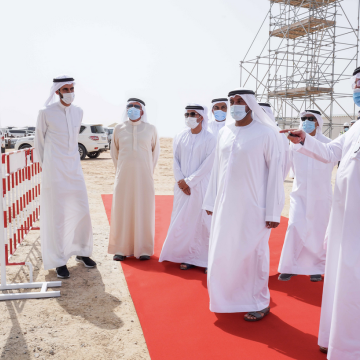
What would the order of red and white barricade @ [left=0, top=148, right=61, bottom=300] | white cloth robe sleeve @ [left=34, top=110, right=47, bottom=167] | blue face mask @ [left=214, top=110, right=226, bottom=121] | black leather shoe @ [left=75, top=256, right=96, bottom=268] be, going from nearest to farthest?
red and white barricade @ [left=0, top=148, right=61, bottom=300] < white cloth robe sleeve @ [left=34, top=110, right=47, bottom=167] < black leather shoe @ [left=75, top=256, right=96, bottom=268] < blue face mask @ [left=214, top=110, right=226, bottom=121]

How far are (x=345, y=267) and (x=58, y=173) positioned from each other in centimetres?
298

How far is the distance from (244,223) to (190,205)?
152 cm

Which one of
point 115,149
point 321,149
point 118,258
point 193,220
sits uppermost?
point 321,149

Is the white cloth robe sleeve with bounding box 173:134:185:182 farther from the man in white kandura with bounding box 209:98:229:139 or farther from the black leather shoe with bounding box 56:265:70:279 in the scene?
the black leather shoe with bounding box 56:265:70:279

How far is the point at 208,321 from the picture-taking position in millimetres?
3258

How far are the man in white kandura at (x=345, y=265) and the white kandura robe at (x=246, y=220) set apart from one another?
2.13 feet

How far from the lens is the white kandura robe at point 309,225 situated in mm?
4309

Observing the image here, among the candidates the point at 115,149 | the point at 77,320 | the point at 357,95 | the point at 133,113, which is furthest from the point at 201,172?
the point at 357,95

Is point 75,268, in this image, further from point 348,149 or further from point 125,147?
point 348,149

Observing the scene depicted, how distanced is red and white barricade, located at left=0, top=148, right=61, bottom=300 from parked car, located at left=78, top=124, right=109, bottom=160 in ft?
40.1

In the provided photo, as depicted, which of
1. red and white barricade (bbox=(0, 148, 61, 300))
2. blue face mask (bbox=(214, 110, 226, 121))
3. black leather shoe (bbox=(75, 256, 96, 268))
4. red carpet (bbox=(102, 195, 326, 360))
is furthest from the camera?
blue face mask (bbox=(214, 110, 226, 121))

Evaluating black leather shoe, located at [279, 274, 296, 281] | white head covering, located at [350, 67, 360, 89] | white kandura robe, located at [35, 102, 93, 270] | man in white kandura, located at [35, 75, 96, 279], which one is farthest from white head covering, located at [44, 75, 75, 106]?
black leather shoe, located at [279, 274, 296, 281]

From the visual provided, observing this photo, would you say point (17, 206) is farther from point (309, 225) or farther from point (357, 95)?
point (357, 95)

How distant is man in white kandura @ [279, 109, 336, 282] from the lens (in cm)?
430
